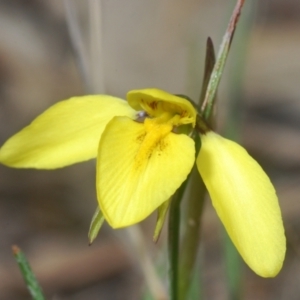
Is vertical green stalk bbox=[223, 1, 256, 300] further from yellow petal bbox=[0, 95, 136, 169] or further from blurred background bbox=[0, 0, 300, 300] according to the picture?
blurred background bbox=[0, 0, 300, 300]

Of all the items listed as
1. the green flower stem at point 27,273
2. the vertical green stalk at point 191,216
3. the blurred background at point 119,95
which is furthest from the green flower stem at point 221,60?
the blurred background at point 119,95

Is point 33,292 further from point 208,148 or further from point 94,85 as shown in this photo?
point 94,85

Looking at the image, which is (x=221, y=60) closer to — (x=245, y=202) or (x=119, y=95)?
(x=245, y=202)

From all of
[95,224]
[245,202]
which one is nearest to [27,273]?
[95,224]

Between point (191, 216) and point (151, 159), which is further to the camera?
point (191, 216)

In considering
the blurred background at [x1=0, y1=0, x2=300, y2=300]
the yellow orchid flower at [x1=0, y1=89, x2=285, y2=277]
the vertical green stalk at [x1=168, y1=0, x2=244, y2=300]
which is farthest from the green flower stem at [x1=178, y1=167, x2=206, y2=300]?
the blurred background at [x1=0, y1=0, x2=300, y2=300]
